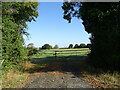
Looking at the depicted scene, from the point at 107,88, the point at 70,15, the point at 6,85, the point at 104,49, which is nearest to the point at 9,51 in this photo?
the point at 6,85

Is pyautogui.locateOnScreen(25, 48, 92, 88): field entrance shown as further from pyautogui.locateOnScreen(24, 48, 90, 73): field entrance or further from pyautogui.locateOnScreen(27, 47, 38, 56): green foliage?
pyautogui.locateOnScreen(27, 47, 38, 56): green foliage

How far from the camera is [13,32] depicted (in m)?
9.07

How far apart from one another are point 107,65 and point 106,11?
12.0 feet

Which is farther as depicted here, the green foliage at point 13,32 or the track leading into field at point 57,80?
the green foliage at point 13,32

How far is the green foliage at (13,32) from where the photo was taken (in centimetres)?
712

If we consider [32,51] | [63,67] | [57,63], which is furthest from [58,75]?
[32,51]

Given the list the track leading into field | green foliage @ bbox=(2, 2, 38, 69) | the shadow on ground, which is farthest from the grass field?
green foliage @ bbox=(2, 2, 38, 69)

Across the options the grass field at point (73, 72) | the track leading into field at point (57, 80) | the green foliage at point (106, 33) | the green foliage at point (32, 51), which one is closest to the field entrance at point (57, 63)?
the grass field at point (73, 72)

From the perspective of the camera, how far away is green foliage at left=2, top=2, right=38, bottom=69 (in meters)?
7.12

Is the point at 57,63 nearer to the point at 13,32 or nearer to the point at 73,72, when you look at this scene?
the point at 73,72

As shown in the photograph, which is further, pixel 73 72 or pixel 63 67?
pixel 63 67

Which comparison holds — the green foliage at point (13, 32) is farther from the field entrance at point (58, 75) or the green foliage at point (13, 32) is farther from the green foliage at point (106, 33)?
the green foliage at point (106, 33)

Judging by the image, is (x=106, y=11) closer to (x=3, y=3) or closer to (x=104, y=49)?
(x=104, y=49)

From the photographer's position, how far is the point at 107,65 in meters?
9.89
